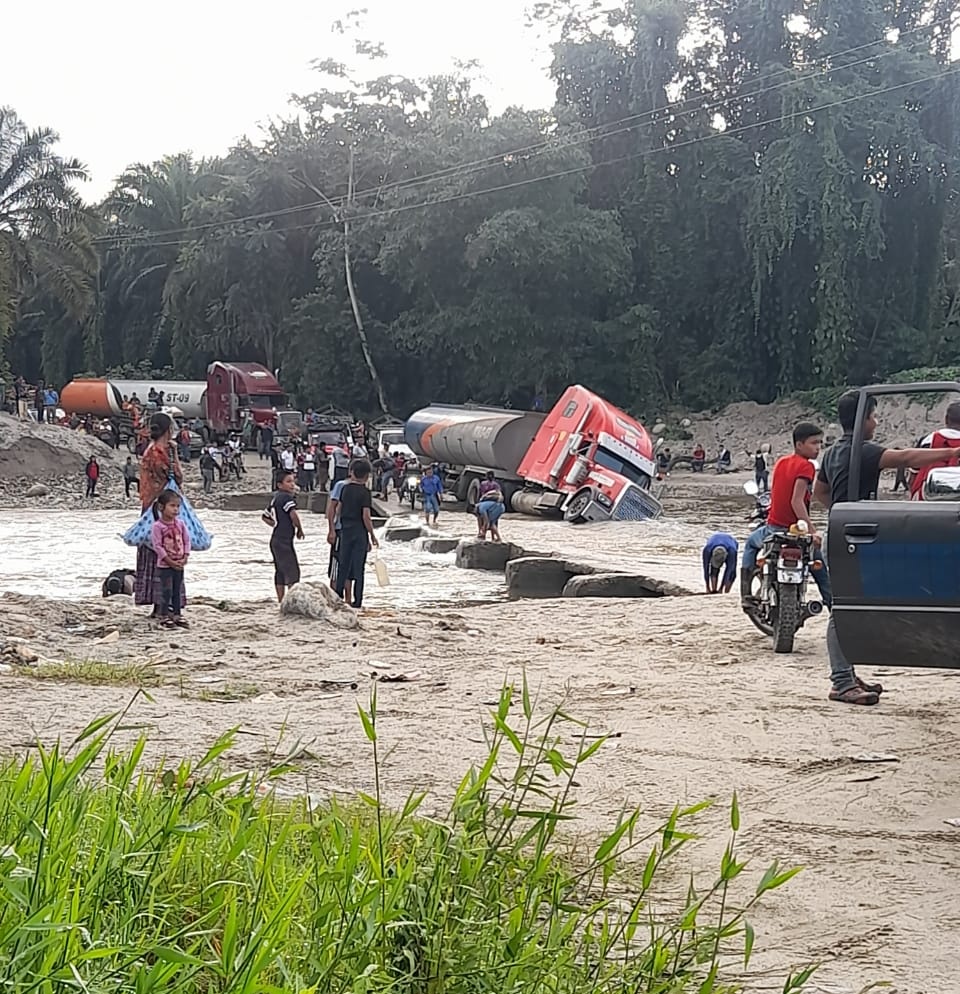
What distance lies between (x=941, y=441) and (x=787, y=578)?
116 inches

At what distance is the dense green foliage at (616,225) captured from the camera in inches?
1741

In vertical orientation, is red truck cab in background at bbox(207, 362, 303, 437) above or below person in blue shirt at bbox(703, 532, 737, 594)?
above

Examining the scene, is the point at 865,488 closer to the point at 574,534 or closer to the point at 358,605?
the point at 358,605

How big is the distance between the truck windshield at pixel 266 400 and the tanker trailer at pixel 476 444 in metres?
13.1

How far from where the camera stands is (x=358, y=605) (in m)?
13.9

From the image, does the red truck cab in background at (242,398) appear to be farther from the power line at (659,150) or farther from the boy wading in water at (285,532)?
the boy wading in water at (285,532)

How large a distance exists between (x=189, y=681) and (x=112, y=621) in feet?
11.4

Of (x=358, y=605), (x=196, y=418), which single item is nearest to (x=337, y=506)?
(x=358, y=605)

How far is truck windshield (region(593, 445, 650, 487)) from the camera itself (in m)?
30.5

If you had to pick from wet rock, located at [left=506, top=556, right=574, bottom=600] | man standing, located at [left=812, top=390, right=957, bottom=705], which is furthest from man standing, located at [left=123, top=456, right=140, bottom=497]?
man standing, located at [left=812, top=390, right=957, bottom=705]

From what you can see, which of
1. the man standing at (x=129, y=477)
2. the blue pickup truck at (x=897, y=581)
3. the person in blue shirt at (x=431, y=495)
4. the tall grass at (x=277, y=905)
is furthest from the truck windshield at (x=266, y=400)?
the tall grass at (x=277, y=905)

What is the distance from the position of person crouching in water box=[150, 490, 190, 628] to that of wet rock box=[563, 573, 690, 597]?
17.6 ft

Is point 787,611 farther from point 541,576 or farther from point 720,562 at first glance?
point 541,576

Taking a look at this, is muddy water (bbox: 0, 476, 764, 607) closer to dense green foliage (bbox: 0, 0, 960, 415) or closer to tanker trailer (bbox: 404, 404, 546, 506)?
tanker trailer (bbox: 404, 404, 546, 506)
